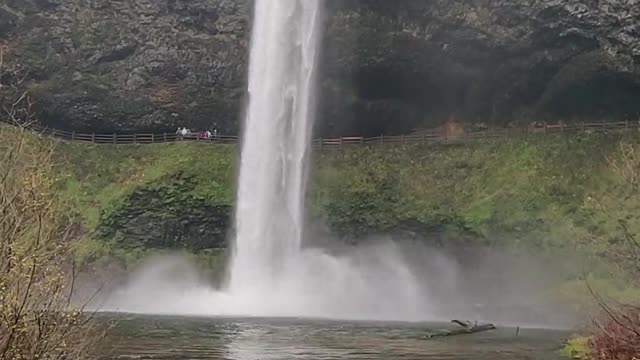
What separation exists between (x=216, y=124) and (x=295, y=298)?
16.5m

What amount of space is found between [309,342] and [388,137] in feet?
89.4

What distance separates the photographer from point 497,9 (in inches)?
1704

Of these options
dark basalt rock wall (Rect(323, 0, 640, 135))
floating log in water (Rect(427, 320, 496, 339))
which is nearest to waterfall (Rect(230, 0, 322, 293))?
dark basalt rock wall (Rect(323, 0, 640, 135))

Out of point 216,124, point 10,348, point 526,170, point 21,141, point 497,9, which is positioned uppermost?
point 497,9

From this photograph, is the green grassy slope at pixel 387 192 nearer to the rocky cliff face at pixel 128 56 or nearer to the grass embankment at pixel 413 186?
the grass embankment at pixel 413 186

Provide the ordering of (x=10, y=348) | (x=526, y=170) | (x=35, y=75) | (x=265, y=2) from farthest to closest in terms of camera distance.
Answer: (x=35, y=75) < (x=265, y=2) < (x=526, y=170) < (x=10, y=348)

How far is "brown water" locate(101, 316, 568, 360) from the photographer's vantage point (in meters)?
17.7

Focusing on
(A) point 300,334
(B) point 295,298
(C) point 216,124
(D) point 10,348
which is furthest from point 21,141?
(C) point 216,124

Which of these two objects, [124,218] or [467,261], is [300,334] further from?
[124,218]

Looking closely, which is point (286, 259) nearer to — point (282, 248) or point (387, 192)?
point (282, 248)

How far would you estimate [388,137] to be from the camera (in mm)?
47094

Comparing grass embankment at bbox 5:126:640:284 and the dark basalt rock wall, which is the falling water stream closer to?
grass embankment at bbox 5:126:640:284

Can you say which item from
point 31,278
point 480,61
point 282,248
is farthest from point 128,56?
point 31,278

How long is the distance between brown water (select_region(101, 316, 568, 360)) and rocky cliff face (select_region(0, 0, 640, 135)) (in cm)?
1973
